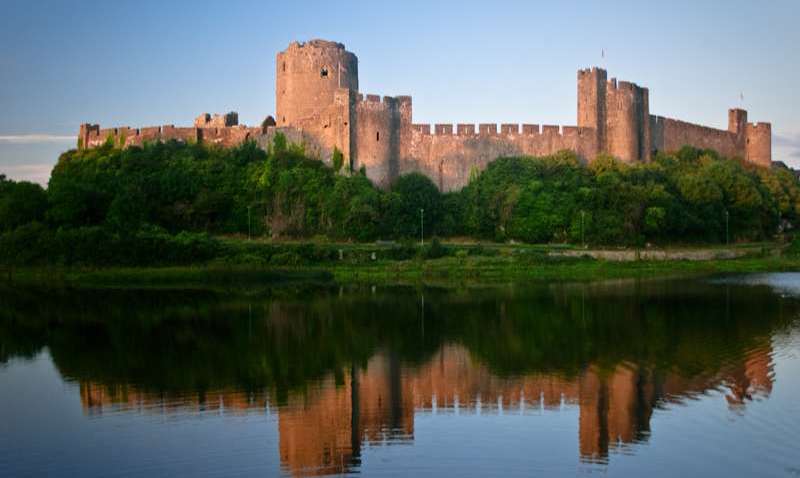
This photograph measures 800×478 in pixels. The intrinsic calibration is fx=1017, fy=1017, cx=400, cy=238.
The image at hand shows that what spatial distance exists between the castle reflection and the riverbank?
9.78m

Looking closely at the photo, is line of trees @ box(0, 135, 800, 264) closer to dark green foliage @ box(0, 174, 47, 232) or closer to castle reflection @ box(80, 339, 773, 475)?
dark green foliage @ box(0, 174, 47, 232)

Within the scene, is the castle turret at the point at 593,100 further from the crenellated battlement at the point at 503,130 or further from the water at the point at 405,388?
the water at the point at 405,388

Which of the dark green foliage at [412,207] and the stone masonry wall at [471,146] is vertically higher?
the stone masonry wall at [471,146]

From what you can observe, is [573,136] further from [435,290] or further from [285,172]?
[435,290]

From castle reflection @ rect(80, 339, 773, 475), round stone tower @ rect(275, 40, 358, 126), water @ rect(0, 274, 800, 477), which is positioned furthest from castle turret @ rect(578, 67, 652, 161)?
castle reflection @ rect(80, 339, 773, 475)

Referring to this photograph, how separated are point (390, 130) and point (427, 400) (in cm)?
1737

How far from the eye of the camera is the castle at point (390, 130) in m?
26.6

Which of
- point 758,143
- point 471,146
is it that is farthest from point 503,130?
point 758,143

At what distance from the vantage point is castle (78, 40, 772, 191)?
87.2 feet

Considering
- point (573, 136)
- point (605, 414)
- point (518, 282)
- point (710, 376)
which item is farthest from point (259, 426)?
point (573, 136)

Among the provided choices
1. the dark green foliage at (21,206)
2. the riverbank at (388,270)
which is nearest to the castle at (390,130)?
the riverbank at (388,270)

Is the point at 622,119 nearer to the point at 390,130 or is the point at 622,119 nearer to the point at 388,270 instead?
the point at 390,130

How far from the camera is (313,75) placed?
28094mm

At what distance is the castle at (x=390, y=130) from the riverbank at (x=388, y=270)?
12.0 ft
